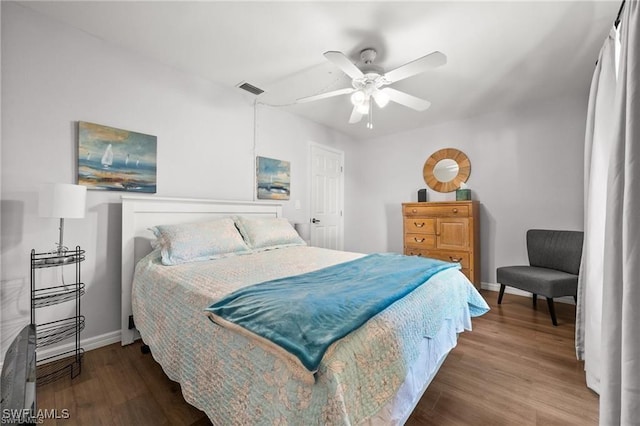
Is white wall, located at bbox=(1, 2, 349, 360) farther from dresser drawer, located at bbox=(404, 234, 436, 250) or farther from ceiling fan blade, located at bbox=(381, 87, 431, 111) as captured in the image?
dresser drawer, located at bbox=(404, 234, 436, 250)

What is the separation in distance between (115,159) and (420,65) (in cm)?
249

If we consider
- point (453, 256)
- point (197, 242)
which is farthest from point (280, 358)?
point (453, 256)

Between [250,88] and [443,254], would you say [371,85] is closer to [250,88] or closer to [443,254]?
[250,88]

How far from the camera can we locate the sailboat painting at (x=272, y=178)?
3357 mm

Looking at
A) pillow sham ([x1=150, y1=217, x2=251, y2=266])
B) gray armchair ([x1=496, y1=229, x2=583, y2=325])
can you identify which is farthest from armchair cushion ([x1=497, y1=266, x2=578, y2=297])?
pillow sham ([x1=150, y1=217, x2=251, y2=266])

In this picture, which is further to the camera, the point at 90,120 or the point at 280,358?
the point at 90,120

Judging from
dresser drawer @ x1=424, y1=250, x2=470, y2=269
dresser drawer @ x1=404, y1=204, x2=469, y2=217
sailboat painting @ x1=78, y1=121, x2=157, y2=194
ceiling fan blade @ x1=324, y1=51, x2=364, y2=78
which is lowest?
dresser drawer @ x1=424, y1=250, x2=470, y2=269

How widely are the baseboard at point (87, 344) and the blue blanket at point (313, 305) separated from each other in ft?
5.54

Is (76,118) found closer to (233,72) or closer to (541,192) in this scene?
(233,72)

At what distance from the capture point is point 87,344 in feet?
6.83

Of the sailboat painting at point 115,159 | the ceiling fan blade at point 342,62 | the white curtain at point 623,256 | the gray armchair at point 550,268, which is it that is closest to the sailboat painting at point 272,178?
the sailboat painting at point 115,159

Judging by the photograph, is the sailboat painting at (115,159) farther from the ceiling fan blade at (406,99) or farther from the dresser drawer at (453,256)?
the dresser drawer at (453,256)

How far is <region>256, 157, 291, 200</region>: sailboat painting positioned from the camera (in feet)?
11.0

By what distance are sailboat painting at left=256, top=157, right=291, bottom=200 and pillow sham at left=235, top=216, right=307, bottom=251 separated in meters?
0.64
